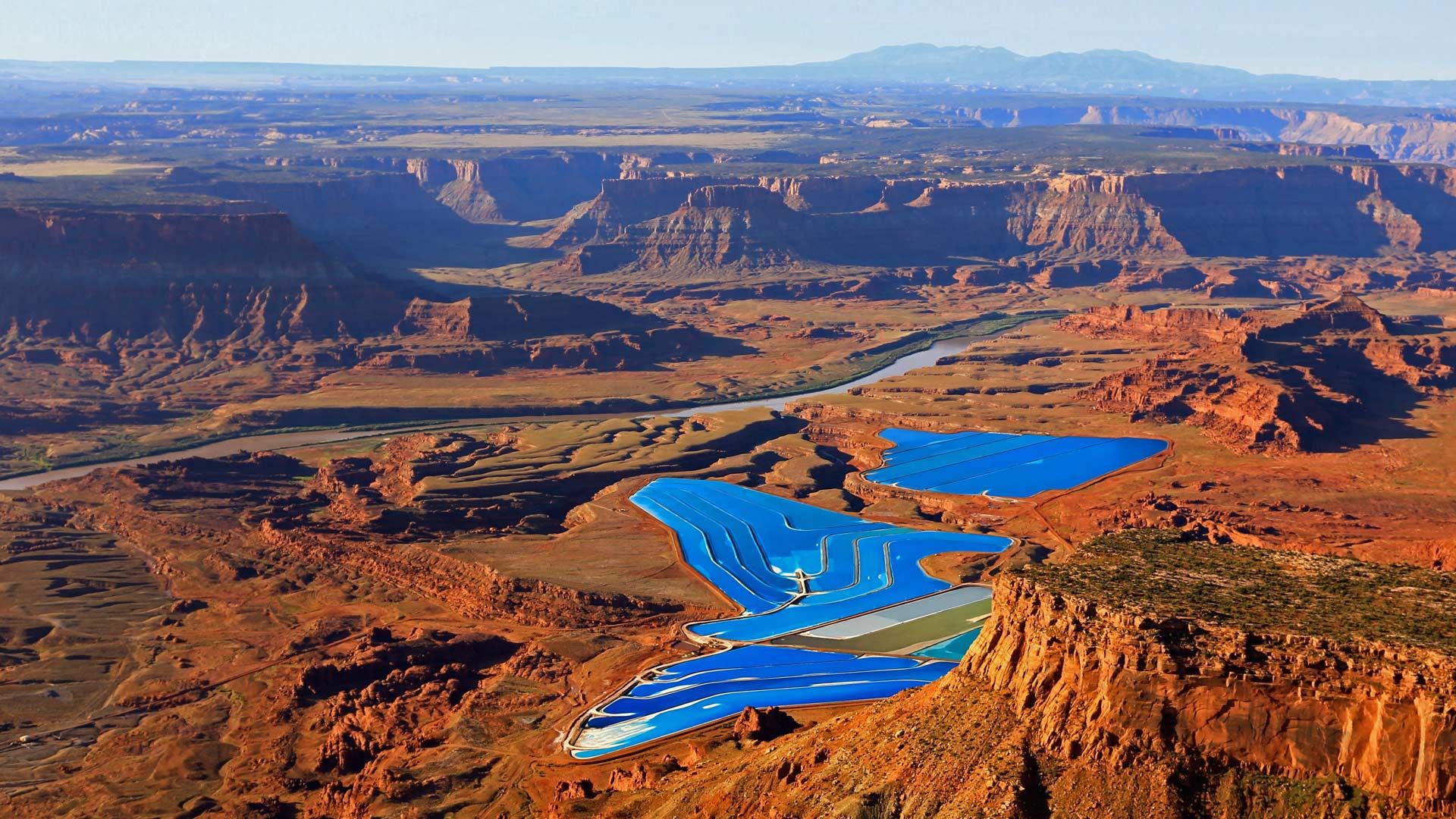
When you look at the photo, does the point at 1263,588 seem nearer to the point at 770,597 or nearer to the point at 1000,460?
the point at 770,597

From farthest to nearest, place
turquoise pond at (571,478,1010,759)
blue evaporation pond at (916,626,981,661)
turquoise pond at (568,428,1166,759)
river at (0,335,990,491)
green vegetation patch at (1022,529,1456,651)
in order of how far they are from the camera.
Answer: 1. river at (0,335,990,491)
2. blue evaporation pond at (916,626,981,661)
3. turquoise pond at (568,428,1166,759)
4. turquoise pond at (571,478,1010,759)
5. green vegetation patch at (1022,529,1456,651)

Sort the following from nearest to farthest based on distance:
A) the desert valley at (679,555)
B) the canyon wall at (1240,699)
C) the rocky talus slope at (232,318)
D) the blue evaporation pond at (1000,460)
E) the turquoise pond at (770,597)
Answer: the canyon wall at (1240,699), the desert valley at (679,555), the turquoise pond at (770,597), the blue evaporation pond at (1000,460), the rocky talus slope at (232,318)

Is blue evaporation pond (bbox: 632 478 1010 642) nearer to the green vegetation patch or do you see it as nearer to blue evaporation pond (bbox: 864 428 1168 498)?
blue evaporation pond (bbox: 864 428 1168 498)

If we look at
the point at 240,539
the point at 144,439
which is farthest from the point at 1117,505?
the point at 144,439

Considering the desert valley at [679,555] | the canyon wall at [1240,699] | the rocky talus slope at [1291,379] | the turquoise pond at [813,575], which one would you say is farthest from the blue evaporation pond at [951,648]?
the rocky talus slope at [1291,379]

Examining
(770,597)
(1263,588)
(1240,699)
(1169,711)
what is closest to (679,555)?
(770,597)

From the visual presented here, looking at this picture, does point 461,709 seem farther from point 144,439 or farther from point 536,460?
point 144,439

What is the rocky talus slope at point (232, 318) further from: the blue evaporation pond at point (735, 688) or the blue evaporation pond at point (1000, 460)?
the blue evaporation pond at point (735, 688)

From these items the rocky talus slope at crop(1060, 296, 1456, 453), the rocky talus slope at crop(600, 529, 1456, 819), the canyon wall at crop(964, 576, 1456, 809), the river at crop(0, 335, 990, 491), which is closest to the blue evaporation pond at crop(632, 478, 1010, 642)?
the rocky talus slope at crop(600, 529, 1456, 819)
